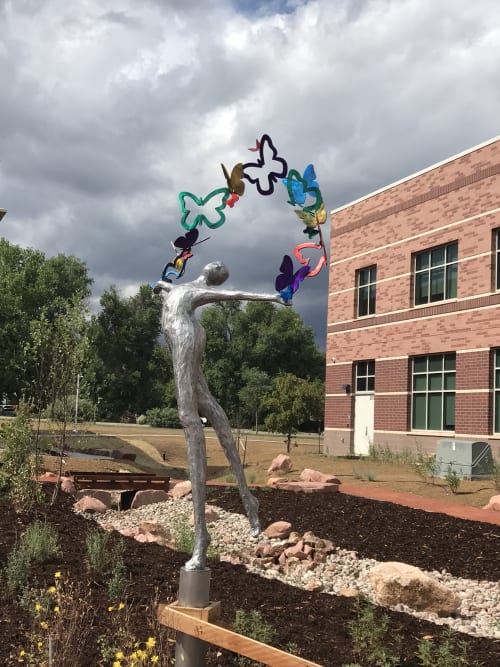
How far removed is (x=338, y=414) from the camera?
1016 inches

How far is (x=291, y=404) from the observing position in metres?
25.5

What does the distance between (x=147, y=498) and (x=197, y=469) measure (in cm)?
809

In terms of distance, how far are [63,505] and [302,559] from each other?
4060mm

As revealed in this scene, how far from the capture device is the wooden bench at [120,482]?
1142 centimetres

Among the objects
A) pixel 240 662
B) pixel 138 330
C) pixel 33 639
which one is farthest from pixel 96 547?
pixel 138 330

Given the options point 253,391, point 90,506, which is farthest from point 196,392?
point 253,391

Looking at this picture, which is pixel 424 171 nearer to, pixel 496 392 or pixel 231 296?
pixel 496 392

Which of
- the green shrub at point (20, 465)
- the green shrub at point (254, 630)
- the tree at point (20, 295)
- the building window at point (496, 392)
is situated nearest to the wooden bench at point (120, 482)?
the green shrub at point (20, 465)

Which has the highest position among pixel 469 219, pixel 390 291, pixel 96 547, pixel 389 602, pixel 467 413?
pixel 469 219

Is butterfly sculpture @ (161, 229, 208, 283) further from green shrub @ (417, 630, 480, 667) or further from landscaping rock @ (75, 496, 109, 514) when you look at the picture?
landscaping rock @ (75, 496, 109, 514)

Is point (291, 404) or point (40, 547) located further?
point (291, 404)

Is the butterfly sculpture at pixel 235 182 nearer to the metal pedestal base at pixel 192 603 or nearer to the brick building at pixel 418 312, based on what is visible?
the metal pedestal base at pixel 192 603

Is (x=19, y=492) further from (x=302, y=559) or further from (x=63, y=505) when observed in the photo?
(x=302, y=559)

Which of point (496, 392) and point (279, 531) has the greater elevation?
point (496, 392)
